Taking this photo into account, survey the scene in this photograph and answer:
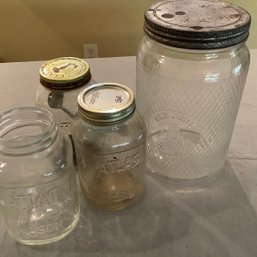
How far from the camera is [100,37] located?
1.59 metres

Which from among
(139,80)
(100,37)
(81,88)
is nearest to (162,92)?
(139,80)

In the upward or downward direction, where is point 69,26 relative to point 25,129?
downward

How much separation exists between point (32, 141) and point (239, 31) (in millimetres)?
335

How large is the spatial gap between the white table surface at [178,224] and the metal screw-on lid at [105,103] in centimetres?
18

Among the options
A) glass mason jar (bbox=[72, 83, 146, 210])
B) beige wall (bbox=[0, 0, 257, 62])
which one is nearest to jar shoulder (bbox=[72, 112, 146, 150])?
glass mason jar (bbox=[72, 83, 146, 210])

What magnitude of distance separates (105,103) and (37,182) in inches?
6.4

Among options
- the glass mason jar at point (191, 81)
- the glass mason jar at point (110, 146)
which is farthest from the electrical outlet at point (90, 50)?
the glass mason jar at point (110, 146)

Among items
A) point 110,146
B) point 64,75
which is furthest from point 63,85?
point 110,146

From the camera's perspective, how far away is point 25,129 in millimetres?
588

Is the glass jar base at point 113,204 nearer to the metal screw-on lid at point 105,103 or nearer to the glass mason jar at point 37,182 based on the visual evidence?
the glass mason jar at point 37,182

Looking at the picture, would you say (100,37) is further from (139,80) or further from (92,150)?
(92,150)

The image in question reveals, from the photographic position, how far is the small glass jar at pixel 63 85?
0.60 meters

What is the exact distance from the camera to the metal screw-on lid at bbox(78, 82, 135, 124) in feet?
1.73

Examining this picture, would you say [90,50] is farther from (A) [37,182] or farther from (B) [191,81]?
(A) [37,182]
